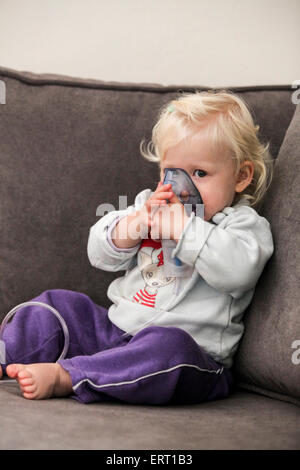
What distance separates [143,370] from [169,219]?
1.06 ft

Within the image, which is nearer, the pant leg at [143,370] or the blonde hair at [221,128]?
the pant leg at [143,370]

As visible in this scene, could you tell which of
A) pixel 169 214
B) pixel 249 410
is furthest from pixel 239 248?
pixel 249 410

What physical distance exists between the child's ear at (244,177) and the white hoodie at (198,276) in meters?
0.03

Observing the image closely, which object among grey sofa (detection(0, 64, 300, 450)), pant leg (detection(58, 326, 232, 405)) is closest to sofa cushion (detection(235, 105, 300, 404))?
grey sofa (detection(0, 64, 300, 450))

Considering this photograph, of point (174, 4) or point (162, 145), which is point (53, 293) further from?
point (174, 4)

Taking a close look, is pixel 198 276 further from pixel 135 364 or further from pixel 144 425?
pixel 144 425

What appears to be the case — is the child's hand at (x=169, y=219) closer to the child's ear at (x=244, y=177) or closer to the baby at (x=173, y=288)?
the baby at (x=173, y=288)

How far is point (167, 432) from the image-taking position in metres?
0.88

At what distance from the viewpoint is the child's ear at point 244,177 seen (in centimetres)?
135

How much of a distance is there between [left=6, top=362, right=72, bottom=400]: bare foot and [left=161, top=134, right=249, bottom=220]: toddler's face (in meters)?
0.46

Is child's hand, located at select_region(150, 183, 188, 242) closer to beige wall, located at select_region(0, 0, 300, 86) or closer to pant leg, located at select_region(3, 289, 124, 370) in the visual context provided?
pant leg, located at select_region(3, 289, 124, 370)

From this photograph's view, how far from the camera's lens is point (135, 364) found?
108 cm

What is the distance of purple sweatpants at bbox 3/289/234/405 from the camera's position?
3.50ft

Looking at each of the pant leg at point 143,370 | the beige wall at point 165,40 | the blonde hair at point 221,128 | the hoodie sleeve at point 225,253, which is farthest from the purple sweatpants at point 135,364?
the beige wall at point 165,40
